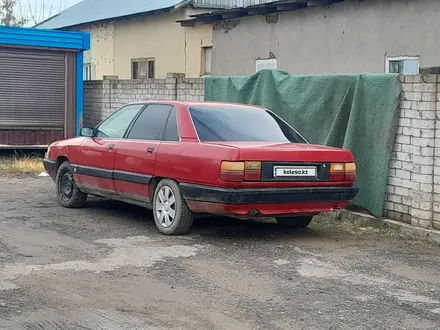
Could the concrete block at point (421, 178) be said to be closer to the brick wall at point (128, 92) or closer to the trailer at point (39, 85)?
the brick wall at point (128, 92)

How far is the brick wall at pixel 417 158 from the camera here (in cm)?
844

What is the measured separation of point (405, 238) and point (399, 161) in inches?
40.0

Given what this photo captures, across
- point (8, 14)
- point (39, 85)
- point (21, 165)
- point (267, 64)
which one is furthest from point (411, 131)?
point (8, 14)

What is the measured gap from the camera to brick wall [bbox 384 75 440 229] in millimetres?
8438

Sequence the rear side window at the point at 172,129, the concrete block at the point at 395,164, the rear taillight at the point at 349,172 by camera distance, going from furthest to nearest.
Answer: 1. the concrete block at the point at 395,164
2. the rear side window at the point at 172,129
3. the rear taillight at the point at 349,172

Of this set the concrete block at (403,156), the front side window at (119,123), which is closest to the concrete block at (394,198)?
A: the concrete block at (403,156)

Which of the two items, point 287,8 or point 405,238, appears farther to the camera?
point 287,8

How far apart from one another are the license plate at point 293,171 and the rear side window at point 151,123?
1566 millimetres

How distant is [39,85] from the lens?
17109 mm

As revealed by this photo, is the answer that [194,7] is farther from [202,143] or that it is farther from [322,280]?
[322,280]

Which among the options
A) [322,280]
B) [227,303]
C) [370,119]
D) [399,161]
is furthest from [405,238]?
[227,303]

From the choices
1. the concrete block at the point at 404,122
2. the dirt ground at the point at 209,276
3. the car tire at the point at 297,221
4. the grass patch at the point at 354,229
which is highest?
the concrete block at the point at 404,122

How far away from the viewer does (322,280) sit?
6.41 metres

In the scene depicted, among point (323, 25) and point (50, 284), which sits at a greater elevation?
point (323, 25)
